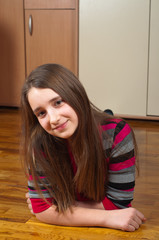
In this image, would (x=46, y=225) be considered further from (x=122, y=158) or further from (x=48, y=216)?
(x=122, y=158)

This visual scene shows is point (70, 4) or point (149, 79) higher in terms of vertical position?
point (70, 4)

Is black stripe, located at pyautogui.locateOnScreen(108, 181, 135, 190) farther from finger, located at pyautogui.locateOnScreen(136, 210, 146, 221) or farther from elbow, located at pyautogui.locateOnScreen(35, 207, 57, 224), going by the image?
elbow, located at pyautogui.locateOnScreen(35, 207, 57, 224)

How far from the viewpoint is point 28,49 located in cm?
331

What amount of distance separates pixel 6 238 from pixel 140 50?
195cm

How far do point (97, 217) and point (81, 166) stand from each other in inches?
7.1

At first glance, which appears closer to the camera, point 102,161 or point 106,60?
point 102,161

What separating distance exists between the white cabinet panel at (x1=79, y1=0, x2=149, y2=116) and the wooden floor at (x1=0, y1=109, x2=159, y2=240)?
0.58 metres

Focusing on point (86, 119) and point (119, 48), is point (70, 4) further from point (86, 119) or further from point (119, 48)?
point (86, 119)

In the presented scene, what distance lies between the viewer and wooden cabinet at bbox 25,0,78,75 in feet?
10.2

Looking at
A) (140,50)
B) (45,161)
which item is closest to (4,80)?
(140,50)

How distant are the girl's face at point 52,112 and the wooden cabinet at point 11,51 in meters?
2.26

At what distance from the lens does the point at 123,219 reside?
128cm

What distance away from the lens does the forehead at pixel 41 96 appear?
1.14m

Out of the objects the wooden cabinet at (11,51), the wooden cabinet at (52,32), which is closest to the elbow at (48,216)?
the wooden cabinet at (52,32)
